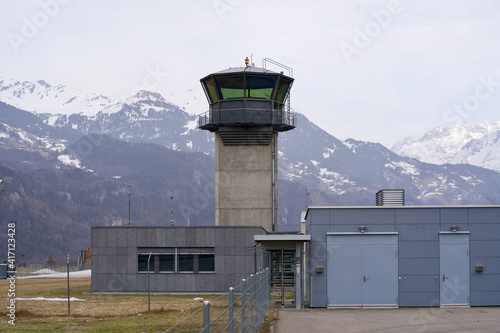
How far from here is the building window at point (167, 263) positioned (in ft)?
153

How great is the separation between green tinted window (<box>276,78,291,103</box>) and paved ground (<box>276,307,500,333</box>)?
26.4 meters

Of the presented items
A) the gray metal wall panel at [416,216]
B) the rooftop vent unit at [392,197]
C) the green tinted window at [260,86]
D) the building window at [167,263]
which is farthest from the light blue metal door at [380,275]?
the green tinted window at [260,86]

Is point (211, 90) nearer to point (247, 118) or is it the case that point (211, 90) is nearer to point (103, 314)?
point (247, 118)

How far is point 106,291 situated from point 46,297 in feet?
11.6

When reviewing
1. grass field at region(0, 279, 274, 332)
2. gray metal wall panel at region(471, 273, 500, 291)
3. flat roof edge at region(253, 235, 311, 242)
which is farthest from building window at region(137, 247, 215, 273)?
gray metal wall panel at region(471, 273, 500, 291)

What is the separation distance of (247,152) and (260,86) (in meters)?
4.98

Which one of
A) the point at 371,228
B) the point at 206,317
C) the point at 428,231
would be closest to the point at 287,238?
the point at 371,228

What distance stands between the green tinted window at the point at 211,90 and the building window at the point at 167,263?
49.6ft

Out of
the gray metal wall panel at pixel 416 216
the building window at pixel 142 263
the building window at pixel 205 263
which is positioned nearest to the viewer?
the gray metal wall panel at pixel 416 216

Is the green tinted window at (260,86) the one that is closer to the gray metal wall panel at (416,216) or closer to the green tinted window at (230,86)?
the green tinted window at (230,86)

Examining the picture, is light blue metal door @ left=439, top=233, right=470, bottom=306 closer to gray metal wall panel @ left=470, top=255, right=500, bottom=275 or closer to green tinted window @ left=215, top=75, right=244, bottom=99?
gray metal wall panel @ left=470, top=255, right=500, bottom=275

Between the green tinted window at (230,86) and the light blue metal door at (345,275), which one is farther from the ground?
the green tinted window at (230,86)

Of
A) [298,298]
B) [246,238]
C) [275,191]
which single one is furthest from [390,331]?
[275,191]

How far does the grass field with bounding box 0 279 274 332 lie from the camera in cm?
2773
